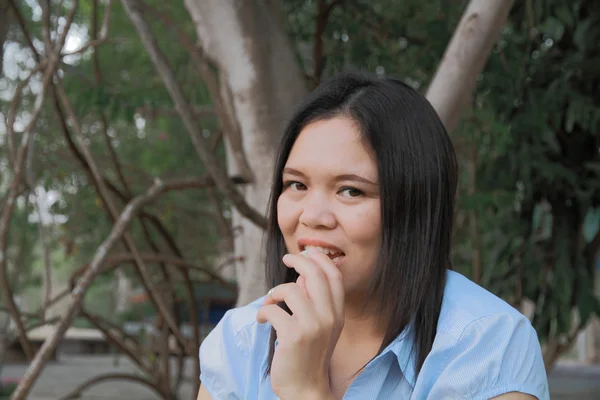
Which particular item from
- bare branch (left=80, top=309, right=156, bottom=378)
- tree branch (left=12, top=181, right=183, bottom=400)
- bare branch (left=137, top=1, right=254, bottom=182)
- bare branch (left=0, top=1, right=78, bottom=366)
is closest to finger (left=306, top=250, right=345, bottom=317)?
tree branch (left=12, top=181, right=183, bottom=400)

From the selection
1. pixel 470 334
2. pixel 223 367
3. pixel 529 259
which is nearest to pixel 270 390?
pixel 223 367

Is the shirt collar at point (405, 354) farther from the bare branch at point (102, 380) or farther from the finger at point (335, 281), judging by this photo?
the bare branch at point (102, 380)

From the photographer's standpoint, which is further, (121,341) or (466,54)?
(121,341)

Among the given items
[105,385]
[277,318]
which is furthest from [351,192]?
[105,385]

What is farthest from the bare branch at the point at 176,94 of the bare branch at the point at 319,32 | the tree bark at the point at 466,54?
the bare branch at the point at 319,32

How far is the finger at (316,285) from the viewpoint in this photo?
134cm

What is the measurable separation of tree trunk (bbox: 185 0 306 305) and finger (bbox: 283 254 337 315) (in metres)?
1.33

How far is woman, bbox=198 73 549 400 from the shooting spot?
1347 millimetres

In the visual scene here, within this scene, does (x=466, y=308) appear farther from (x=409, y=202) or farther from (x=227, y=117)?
(x=227, y=117)

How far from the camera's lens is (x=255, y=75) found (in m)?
2.73

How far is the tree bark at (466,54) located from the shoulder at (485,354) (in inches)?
38.3

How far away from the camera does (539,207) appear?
3.94 m

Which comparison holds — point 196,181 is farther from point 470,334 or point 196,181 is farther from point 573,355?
point 573,355

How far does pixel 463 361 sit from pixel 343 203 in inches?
13.6
